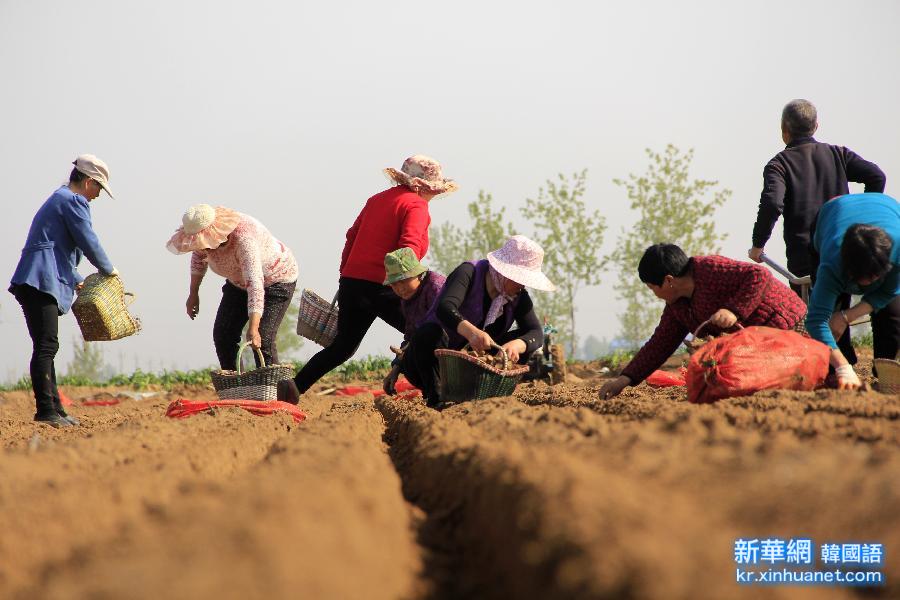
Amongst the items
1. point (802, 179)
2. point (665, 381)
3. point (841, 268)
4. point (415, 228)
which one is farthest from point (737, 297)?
point (665, 381)

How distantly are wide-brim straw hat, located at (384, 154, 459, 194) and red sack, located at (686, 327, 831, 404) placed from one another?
8.09ft

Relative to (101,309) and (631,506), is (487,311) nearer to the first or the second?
(101,309)

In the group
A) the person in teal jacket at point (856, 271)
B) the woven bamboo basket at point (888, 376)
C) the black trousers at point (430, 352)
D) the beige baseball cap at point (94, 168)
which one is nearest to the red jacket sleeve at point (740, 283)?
the person in teal jacket at point (856, 271)

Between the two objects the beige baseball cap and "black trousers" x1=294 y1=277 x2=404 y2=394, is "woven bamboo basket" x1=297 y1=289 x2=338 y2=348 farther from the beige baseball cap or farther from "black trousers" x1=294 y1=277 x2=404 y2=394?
the beige baseball cap

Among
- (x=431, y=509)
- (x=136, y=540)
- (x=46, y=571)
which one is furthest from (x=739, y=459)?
(x=46, y=571)

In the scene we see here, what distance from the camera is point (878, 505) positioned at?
5.10 ft

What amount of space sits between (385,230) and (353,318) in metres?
0.74

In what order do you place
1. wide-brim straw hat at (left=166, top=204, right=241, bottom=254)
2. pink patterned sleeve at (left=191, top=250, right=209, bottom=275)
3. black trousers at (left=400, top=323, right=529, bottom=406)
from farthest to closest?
pink patterned sleeve at (left=191, top=250, right=209, bottom=275), wide-brim straw hat at (left=166, top=204, right=241, bottom=254), black trousers at (left=400, top=323, right=529, bottom=406)

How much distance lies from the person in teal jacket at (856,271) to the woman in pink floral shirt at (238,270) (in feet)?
11.6

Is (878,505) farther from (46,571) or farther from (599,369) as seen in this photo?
(599,369)

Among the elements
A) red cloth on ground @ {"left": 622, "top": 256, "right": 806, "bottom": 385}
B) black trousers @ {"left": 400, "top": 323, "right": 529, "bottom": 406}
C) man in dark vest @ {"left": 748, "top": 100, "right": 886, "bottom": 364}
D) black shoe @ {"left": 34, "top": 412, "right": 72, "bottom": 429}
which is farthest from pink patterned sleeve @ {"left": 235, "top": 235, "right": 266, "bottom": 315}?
man in dark vest @ {"left": 748, "top": 100, "right": 886, "bottom": 364}

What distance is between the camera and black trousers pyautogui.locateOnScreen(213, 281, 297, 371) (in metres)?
6.23

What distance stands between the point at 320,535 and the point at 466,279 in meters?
3.73

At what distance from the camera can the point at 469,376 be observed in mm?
4992
